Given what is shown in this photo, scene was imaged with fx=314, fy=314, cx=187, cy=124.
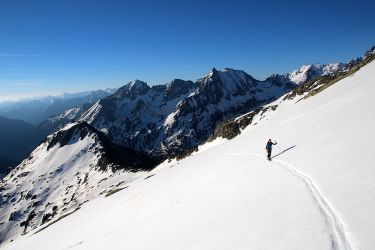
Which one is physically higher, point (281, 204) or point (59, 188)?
point (281, 204)

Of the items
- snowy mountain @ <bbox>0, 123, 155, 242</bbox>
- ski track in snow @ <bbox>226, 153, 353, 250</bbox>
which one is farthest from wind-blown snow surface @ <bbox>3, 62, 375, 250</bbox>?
snowy mountain @ <bbox>0, 123, 155, 242</bbox>

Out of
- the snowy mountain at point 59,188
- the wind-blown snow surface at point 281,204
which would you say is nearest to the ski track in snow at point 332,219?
the wind-blown snow surface at point 281,204

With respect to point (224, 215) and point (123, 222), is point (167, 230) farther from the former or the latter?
point (123, 222)

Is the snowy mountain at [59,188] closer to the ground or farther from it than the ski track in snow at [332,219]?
closer to the ground

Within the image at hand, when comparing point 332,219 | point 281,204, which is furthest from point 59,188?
point 332,219

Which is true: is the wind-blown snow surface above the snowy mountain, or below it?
above

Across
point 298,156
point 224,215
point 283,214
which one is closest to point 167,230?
point 224,215

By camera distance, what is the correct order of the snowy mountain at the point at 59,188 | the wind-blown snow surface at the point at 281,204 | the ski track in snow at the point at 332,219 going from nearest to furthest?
the ski track in snow at the point at 332,219 → the wind-blown snow surface at the point at 281,204 → the snowy mountain at the point at 59,188

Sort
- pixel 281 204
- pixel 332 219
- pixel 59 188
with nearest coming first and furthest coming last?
1. pixel 332 219
2. pixel 281 204
3. pixel 59 188

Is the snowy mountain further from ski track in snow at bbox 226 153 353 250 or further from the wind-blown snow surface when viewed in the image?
ski track in snow at bbox 226 153 353 250

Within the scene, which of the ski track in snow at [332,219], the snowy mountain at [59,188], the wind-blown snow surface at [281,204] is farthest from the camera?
the snowy mountain at [59,188]

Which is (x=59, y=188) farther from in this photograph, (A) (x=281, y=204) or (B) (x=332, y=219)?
(B) (x=332, y=219)

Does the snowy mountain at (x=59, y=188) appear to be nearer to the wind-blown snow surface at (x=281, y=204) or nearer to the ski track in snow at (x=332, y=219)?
the wind-blown snow surface at (x=281, y=204)

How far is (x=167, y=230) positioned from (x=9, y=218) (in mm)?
171909
